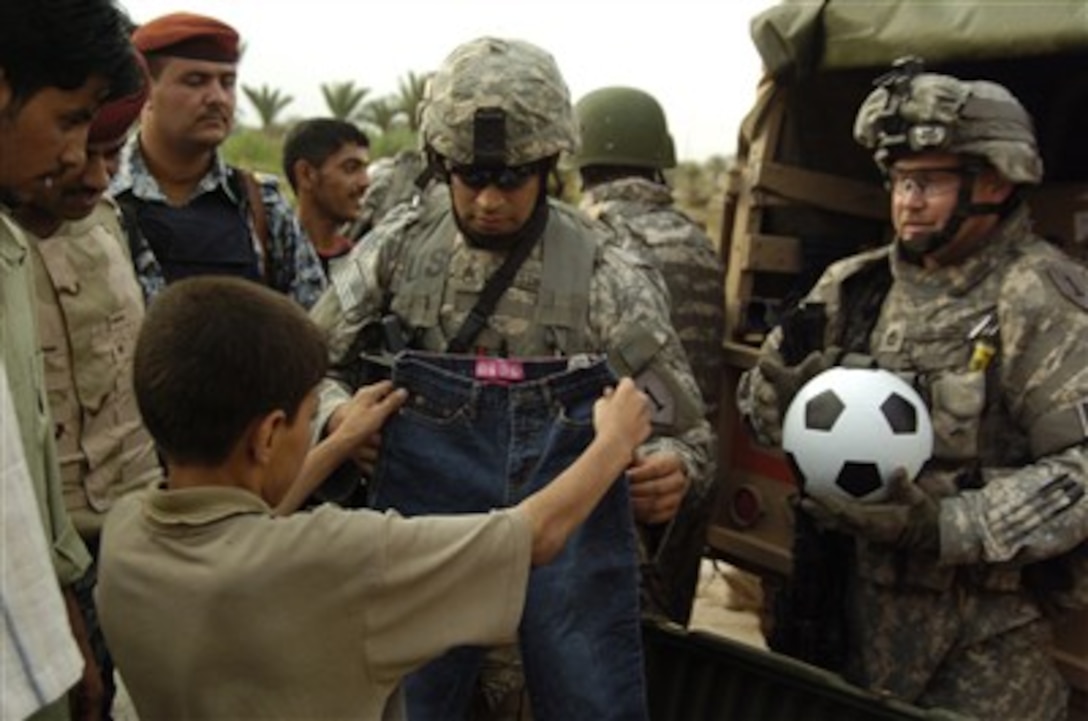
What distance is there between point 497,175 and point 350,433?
0.70 meters

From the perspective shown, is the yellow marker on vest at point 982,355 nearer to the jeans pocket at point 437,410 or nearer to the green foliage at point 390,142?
the jeans pocket at point 437,410

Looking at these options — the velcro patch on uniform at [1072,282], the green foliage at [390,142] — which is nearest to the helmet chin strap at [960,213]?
the velcro patch on uniform at [1072,282]

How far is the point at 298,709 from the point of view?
1.90 metres

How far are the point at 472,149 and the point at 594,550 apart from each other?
973 mm

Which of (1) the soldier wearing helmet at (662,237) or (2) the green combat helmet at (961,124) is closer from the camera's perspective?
(2) the green combat helmet at (961,124)

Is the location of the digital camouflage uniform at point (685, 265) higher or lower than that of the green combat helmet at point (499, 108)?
lower

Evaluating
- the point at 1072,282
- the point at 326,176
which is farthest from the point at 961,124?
the point at 326,176

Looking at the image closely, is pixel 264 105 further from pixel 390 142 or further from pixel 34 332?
pixel 34 332

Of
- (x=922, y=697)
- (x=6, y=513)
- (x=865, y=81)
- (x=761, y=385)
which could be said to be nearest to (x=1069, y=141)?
(x=865, y=81)

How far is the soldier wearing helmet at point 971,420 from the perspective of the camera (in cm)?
299

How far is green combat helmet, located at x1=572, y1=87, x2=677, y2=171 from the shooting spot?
16.5 feet

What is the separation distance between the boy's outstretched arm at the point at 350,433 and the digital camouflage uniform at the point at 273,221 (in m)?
1.30

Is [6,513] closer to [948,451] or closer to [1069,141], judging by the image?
[948,451]

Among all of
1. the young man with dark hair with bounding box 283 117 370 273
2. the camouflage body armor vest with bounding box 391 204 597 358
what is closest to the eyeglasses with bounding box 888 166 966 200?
the camouflage body armor vest with bounding box 391 204 597 358
